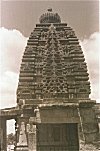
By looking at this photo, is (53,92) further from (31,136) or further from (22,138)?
(31,136)

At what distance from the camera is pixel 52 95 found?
49.4ft

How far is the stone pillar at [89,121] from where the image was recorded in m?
13.2

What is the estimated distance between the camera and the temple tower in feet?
42.4

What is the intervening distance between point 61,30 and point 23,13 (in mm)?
7543

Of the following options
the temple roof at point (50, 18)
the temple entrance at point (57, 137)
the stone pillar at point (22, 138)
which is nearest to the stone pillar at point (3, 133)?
the stone pillar at point (22, 138)

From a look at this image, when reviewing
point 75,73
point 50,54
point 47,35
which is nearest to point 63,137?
point 75,73

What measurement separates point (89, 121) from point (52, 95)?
7.31 ft

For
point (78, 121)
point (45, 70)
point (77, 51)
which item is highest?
point (77, 51)

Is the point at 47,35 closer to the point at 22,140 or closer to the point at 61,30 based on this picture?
the point at 61,30

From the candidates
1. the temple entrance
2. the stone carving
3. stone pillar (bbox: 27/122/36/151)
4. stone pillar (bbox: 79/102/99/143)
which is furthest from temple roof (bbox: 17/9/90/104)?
stone pillar (bbox: 27/122/36/151)

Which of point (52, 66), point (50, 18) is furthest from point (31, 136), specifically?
point (50, 18)

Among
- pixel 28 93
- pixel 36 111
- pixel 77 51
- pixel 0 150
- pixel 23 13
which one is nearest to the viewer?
pixel 23 13

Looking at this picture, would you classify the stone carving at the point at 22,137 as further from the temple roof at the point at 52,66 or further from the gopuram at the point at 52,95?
the temple roof at the point at 52,66

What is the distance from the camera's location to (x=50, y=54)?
16312 mm
